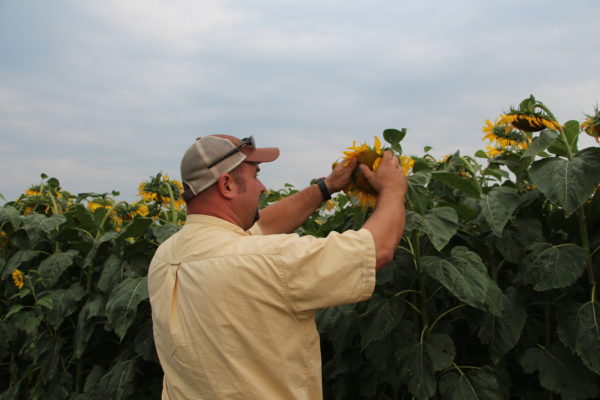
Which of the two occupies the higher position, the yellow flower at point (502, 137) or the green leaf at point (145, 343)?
the yellow flower at point (502, 137)

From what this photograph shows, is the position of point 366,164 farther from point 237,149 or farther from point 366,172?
point 237,149

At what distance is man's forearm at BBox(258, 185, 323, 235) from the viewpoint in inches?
101

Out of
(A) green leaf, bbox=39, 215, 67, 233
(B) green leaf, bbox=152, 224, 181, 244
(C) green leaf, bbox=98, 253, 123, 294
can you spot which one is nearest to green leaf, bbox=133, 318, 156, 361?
(C) green leaf, bbox=98, 253, 123, 294

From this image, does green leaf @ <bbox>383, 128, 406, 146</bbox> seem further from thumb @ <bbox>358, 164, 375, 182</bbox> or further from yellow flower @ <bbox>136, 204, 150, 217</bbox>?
yellow flower @ <bbox>136, 204, 150, 217</bbox>

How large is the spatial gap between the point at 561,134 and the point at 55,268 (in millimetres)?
3179

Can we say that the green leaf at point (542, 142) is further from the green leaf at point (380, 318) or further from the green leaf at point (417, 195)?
the green leaf at point (380, 318)

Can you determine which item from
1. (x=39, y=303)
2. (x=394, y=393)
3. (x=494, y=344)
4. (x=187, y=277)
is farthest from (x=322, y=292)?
(x=39, y=303)

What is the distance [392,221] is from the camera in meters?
1.72

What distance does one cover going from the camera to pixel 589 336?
2217mm

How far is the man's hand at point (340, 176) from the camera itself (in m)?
2.19

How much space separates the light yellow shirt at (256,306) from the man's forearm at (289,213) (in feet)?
2.28

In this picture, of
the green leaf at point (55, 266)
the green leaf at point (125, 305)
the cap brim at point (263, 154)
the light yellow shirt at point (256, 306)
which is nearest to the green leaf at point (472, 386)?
the light yellow shirt at point (256, 306)

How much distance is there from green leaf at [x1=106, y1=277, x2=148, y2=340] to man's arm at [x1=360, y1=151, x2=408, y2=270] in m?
1.71

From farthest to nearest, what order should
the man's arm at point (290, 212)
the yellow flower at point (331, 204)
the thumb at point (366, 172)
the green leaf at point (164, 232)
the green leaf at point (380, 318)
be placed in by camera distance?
the yellow flower at point (331, 204)
the green leaf at point (164, 232)
the man's arm at point (290, 212)
the green leaf at point (380, 318)
the thumb at point (366, 172)
